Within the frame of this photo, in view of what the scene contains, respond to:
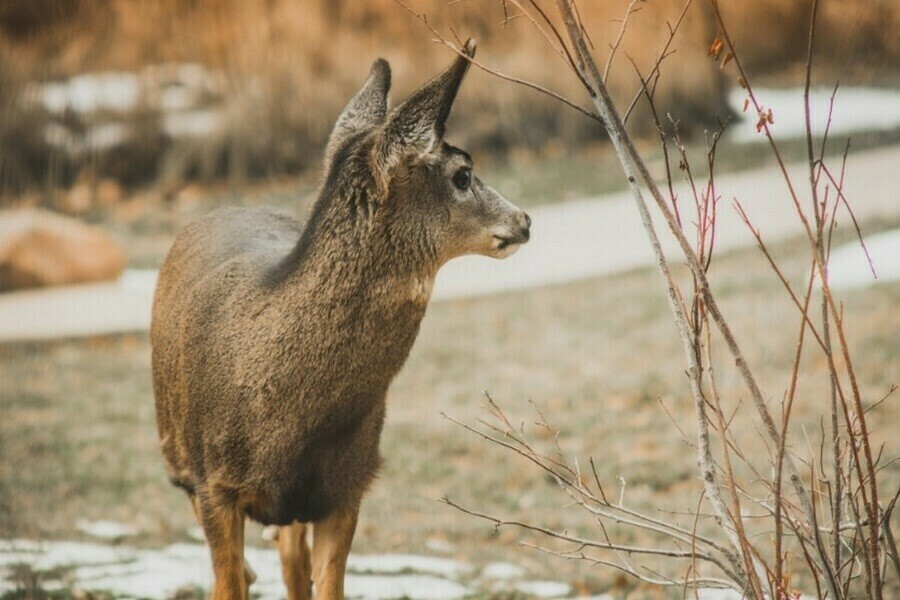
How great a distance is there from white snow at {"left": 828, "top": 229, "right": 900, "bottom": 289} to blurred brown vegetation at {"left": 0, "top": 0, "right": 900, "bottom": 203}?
16.8ft

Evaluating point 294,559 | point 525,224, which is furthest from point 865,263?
point 525,224

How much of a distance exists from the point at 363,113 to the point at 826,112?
12.3 metres

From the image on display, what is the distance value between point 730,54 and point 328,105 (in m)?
14.3

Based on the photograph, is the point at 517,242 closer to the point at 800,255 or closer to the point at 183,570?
the point at 183,570

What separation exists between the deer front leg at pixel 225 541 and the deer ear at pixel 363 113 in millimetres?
1188

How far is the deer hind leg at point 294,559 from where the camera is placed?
17.0ft

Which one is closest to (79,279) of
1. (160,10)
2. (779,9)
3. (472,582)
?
(160,10)

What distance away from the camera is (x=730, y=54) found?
122 inches

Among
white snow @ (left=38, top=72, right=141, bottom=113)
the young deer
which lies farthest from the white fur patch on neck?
white snow @ (left=38, top=72, right=141, bottom=113)

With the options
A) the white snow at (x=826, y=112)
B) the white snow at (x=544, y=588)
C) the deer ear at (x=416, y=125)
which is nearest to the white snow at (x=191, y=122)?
the white snow at (x=826, y=112)

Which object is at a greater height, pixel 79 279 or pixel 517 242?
pixel 79 279

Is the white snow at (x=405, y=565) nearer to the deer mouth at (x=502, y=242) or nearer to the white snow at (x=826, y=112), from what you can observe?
the deer mouth at (x=502, y=242)

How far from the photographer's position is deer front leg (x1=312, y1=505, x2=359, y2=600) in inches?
174

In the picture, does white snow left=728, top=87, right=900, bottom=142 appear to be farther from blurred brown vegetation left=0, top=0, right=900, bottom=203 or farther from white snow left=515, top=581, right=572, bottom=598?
white snow left=515, top=581, right=572, bottom=598
